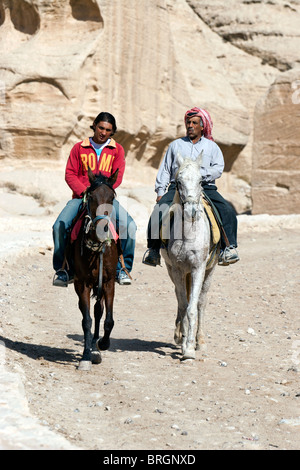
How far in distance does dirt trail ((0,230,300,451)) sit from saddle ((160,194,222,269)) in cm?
122

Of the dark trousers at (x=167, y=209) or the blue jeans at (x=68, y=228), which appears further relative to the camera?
the dark trousers at (x=167, y=209)

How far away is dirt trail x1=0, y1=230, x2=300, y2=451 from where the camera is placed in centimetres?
563

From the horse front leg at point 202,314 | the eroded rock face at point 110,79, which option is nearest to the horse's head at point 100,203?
the horse front leg at point 202,314

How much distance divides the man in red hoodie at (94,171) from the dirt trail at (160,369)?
104 cm

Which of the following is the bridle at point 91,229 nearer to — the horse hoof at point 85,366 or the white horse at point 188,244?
the white horse at point 188,244

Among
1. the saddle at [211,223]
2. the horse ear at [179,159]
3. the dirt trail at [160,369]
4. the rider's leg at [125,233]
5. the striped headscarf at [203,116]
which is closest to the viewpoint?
the dirt trail at [160,369]

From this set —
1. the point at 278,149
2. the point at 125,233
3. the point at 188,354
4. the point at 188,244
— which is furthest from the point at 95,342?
the point at 278,149

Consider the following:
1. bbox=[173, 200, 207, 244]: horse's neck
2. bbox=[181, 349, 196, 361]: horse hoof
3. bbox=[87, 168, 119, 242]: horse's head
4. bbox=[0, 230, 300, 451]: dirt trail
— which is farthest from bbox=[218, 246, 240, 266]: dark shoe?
bbox=[87, 168, 119, 242]: horse's head

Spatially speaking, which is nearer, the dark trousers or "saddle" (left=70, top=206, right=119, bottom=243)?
"saddle" (left=70, top=206, right=119, bottom=243)

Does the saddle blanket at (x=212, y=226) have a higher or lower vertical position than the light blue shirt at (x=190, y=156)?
lower

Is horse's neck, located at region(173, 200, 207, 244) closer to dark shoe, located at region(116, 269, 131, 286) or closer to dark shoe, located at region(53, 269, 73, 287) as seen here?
dark shoe, located at region(116, 269, 131, 286)

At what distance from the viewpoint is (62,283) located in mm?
7887

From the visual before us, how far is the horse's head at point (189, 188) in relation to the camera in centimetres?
777

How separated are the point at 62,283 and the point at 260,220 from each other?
1617 centimetres
